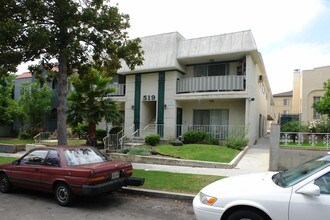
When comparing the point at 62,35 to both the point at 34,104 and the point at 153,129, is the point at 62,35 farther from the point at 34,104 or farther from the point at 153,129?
the point at 34,104

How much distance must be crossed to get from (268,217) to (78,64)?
1071cm

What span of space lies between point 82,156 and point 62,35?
5.52 meters

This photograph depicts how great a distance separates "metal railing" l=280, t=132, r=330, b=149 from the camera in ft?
36.1

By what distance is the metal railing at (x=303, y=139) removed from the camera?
434 inches

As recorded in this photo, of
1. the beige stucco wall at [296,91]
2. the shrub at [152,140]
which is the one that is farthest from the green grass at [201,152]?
the beige stucco wall at [296,91]

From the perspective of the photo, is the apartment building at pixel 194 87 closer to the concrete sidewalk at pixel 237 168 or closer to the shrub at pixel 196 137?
the shrub at pixel 196 137

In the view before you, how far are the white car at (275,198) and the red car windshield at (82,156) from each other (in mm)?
3657

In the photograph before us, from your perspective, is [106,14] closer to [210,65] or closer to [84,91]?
[84,91]

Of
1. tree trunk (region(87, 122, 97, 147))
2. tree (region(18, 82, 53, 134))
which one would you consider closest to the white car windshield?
tree trunk (region(87, 122, 97, 147))

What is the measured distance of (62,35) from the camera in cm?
1087

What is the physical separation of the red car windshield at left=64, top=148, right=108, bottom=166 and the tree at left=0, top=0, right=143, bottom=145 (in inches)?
157

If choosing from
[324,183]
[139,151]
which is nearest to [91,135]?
[139,151]

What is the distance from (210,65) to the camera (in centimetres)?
1964

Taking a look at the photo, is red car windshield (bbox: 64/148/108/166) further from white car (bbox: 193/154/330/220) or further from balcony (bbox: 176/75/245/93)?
balcony (bbox: 176/75/245/93)
